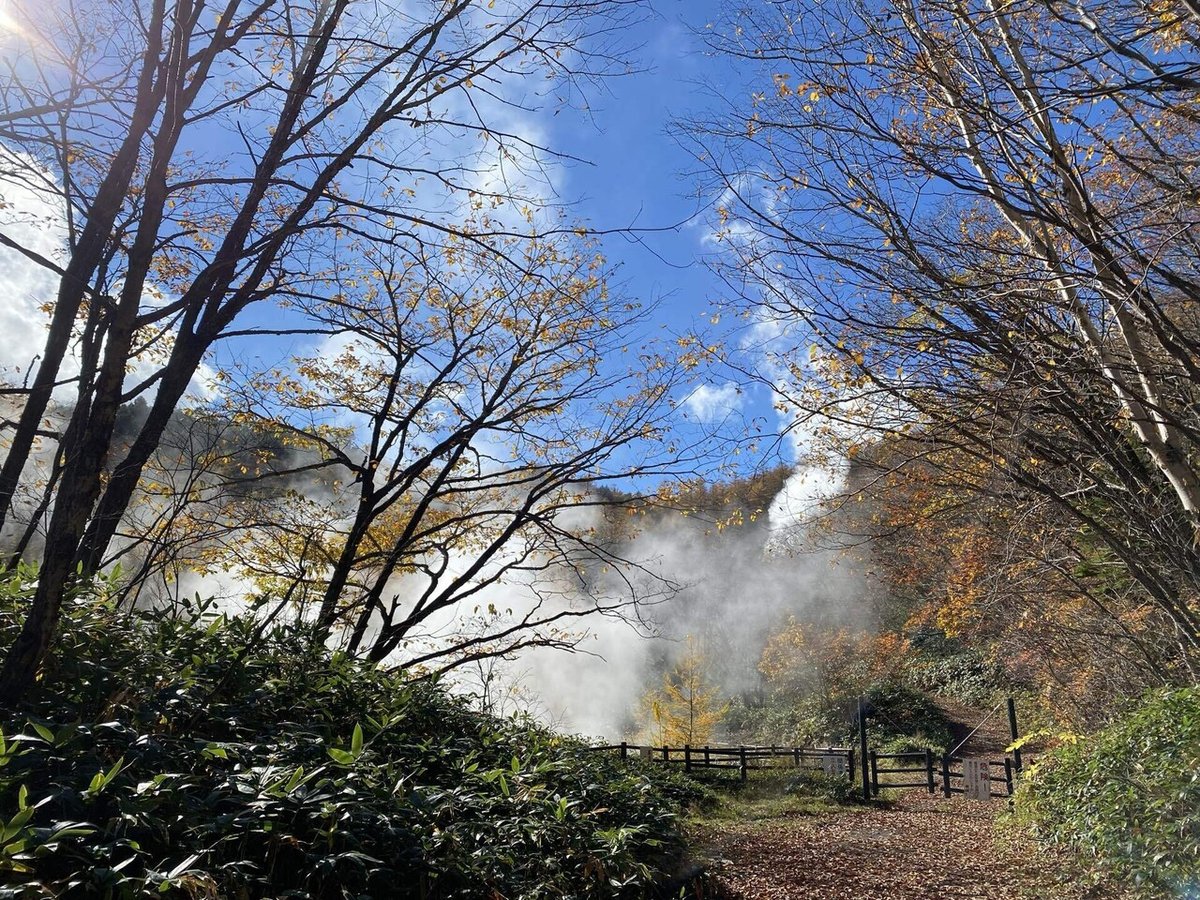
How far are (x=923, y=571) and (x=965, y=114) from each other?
32.0 feet

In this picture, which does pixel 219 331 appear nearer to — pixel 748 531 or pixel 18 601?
pixel 18 601

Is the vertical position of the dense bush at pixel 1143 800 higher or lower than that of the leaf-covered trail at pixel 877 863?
higher

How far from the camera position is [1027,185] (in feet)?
13.2

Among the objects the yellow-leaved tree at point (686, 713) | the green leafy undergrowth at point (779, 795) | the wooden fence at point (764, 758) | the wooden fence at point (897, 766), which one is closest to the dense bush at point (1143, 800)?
the green leafy undergrowth at point (779, 795)

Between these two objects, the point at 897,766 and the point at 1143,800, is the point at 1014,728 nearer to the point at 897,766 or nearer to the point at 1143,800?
the point at 897,766

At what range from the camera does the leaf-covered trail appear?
20.1ft

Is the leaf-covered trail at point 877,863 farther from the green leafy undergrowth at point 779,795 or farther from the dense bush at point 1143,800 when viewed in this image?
the green leafy undergrowth at point 779,795

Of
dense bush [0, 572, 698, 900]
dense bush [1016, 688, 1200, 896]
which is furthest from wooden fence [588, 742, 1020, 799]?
dense bush [0, 572, 698, 900]

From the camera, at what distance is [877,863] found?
765cm

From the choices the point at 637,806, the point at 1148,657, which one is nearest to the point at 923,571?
the point at 1148,657

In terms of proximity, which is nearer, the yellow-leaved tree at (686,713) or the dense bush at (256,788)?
the dense bush at (256,788)

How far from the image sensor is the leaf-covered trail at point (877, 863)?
614 cm

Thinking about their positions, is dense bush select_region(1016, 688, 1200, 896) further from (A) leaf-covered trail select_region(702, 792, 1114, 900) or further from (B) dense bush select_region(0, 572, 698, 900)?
(B) dense bush select_region(0, 572, 698, 900)

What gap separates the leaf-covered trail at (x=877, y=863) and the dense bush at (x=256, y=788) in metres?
2.65
